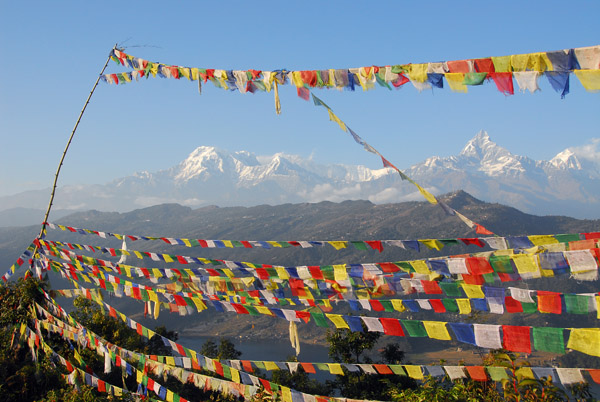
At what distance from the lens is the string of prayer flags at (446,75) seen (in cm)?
570

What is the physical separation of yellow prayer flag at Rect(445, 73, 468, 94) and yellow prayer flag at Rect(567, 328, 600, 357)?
3790 mm

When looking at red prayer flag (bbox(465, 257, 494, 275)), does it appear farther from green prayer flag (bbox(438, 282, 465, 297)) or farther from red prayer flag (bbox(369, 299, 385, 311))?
red prayer flag (bbox(369, 299, 385, 311))

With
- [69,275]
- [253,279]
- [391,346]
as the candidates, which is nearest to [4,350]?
[69,275]

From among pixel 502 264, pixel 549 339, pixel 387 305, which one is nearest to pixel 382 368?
pixel 387 305

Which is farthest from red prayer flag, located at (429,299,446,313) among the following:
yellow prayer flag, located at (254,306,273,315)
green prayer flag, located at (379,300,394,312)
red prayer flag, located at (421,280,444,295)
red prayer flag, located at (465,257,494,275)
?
yellow prayer flag, located at (254,306,273,315)

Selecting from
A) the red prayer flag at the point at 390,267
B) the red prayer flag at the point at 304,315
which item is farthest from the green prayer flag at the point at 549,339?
the red prayer flag at the point at 304,315

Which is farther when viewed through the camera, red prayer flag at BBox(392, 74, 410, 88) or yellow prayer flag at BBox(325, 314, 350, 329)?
yellow prayer flag at BBox(325, 314, 350, 329)

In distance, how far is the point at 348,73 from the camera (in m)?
8.20

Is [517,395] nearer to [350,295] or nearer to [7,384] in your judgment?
[350,295]

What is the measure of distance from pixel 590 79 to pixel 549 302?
331 centimetres

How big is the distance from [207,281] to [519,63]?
9.46 metres

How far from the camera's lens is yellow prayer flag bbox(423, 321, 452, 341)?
8.00 meters

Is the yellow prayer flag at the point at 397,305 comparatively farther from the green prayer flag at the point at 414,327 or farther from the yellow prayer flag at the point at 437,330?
the yellow prayer flag at the point at 437,330

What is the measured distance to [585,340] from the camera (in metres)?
6.34
